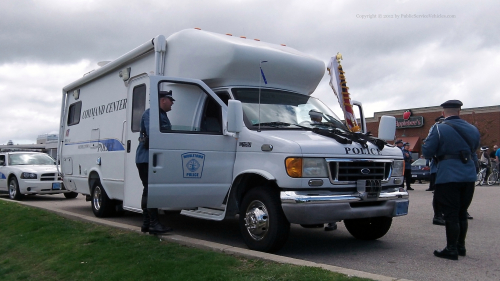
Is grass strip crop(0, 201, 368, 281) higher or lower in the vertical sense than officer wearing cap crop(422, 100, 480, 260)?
lower

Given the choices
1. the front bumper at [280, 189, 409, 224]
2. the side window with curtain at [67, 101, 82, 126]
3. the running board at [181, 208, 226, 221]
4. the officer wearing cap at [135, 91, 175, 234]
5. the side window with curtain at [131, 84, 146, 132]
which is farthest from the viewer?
the side window with curtain at [67, 101, 82, 126]

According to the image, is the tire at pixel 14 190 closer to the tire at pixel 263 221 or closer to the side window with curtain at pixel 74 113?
the side window with curtain at pixel 74 113

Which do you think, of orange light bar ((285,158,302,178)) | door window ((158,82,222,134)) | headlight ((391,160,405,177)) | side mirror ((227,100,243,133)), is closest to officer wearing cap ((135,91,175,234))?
door window ((158,82,222,134))

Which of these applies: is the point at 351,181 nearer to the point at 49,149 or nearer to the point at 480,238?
the point at 480,238

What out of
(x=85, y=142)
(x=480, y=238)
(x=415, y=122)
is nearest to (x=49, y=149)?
(x=85, y=142)

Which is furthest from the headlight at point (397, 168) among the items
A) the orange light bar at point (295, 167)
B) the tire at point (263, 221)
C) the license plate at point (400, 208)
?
the tire at point (263, 221)

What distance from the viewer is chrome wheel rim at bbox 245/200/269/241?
5.79 m

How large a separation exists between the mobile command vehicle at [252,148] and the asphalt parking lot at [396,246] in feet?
1.49

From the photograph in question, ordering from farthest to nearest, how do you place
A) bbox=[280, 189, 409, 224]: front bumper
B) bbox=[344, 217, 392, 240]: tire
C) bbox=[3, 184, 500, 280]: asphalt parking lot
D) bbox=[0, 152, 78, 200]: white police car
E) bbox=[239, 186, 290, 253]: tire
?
bbox=[0, 152, 78, 200]: white police car → bbox=[344, 217, 392, 240]: tire → bbox=[239, 186, 290, 253]: tire → bbox=[280, 189, 409, 224]: front bumper → bbox=[3, 184, 500, 280]: asphalt parking lot

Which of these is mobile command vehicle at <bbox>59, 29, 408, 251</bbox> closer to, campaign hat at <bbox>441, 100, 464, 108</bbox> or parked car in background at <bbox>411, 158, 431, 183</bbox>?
campaign hat at <bbox>441, 100, 464, 108</bbox>

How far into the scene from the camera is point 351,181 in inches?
230

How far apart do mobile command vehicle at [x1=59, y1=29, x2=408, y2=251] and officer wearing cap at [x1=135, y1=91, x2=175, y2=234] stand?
0.13 metres

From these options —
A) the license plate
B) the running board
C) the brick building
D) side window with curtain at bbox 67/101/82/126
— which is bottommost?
the running board

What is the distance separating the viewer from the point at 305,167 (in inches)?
217
